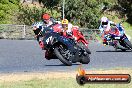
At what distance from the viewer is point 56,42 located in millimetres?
19172

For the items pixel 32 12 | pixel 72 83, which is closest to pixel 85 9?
pixel 32 12

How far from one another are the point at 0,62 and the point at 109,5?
41704 millimetres

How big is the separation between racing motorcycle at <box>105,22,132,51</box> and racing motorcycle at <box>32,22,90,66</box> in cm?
899

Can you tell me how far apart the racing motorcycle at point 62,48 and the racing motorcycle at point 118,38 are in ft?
29.5

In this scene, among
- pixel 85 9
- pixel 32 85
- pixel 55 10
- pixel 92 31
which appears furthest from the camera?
pixel 55 10

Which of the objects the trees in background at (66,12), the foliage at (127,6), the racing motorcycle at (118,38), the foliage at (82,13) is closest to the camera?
the racing motorcycle at (118,38)

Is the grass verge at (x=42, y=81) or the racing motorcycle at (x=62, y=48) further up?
the grass verge at (x=42, y=81)

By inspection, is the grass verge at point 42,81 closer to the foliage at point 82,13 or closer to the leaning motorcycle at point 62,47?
the leaning motorcycle at point 62,47

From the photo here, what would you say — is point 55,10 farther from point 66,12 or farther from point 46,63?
point 46,63

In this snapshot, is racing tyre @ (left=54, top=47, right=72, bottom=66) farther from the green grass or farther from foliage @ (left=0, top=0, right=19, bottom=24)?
foliage @ (left=0, top=0, right=19, bottom=24)

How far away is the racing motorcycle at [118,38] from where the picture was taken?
1134 inches

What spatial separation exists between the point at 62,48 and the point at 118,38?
9.99m

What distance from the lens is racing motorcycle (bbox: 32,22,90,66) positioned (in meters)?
19.2

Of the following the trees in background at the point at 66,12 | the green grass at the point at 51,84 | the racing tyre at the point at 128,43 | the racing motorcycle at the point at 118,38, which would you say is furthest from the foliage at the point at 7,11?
the green grass at the point at 51,84
